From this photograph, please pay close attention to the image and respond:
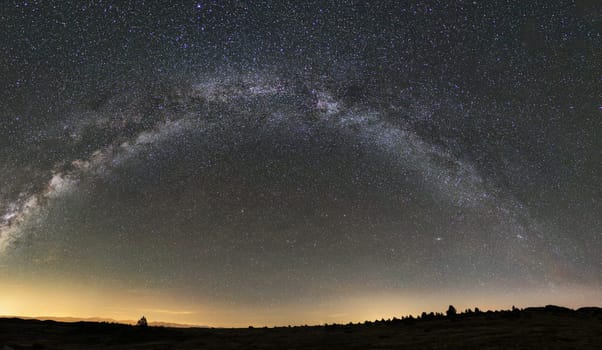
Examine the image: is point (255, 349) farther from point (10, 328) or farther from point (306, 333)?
point (10, 328)

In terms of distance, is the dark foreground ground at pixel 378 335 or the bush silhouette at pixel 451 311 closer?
the dark foreground ground at pixel 378 335

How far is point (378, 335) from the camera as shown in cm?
2278

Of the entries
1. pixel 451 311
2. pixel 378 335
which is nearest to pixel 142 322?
pixel 378 335

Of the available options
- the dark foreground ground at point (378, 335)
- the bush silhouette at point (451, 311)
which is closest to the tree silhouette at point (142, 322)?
the dark foreground ground at point (378, 335)

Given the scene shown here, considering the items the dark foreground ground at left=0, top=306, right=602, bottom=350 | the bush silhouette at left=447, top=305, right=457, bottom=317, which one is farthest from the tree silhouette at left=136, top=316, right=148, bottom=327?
the bush silhouette at left=447, top=305, right=457, bottom=317

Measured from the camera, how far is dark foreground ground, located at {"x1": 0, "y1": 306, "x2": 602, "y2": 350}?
1806 cm

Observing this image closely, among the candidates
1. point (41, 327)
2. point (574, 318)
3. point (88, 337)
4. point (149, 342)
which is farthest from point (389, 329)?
point (41, 327)

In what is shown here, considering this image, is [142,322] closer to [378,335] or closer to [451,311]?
[378,335]

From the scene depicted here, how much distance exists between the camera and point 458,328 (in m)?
22.6

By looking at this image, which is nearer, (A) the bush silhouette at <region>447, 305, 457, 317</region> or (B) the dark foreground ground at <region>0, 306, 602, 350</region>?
(B) the dark foreground ground at <region>0, 306, 602, 350</region>

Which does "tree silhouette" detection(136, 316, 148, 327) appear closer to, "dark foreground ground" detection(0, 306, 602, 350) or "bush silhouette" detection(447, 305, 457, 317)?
"dark foreground ground" detection(0, 306, 602, 350)

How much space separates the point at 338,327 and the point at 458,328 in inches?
332

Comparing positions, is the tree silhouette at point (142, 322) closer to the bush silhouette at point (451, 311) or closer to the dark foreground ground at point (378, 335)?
the dark foreground ground at point (378, 335)

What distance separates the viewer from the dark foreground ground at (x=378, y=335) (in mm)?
18062
